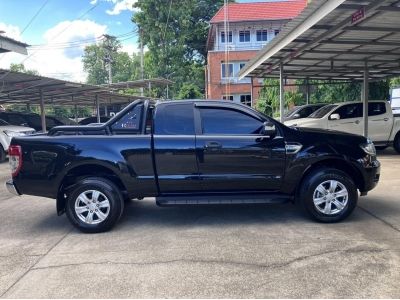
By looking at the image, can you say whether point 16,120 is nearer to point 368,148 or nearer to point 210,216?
point 210,216

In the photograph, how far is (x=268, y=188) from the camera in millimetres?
5805

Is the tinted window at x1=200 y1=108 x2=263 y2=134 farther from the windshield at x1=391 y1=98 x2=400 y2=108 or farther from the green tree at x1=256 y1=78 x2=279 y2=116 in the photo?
the green tree at x1=256 y1=78 x2=279 y2=116

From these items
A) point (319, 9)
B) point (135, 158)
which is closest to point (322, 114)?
point (319, 9)

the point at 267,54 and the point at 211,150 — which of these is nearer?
the point at 211,150

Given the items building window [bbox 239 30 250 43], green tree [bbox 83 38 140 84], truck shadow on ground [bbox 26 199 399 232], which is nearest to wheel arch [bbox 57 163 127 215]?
truck shadow on ground [bbox 26 199 399 232]

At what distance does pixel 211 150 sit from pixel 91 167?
5.65ft

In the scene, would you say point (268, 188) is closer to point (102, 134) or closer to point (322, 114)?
point (102, 134)

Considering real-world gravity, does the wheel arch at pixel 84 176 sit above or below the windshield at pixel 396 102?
below

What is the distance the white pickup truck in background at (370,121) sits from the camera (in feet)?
42.4

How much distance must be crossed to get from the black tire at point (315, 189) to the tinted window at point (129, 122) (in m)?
2.51

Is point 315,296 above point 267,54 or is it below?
below

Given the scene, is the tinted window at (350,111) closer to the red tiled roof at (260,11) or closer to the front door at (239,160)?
the front door at (239,160)

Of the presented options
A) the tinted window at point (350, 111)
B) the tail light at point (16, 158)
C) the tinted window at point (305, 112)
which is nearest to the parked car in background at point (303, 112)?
the tinted window at point (305, 112)

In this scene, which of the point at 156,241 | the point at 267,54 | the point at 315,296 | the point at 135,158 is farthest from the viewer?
the point at 267,54
